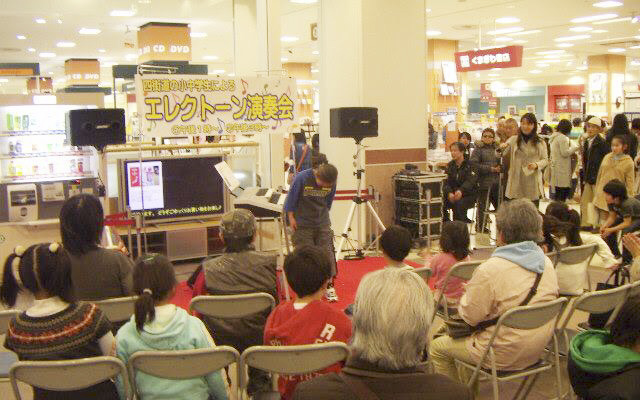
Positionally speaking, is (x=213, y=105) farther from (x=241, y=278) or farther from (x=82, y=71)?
(x=82, y=71)

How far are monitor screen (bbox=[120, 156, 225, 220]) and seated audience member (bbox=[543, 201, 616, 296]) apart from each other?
13.8 feet

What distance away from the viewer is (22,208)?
715 cm

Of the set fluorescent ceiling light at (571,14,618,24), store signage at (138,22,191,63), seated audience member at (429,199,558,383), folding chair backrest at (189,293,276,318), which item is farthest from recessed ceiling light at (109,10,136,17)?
seated audience member at (429,199,558,383)

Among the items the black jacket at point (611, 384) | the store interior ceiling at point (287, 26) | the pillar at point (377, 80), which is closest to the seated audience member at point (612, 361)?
the black jacket at point (611, 384)

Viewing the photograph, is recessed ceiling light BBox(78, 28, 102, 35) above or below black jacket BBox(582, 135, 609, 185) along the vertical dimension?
above

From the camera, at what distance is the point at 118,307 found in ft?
10.4

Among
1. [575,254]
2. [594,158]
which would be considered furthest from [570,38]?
[575,254]

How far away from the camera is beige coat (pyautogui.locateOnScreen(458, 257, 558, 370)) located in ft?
10.1

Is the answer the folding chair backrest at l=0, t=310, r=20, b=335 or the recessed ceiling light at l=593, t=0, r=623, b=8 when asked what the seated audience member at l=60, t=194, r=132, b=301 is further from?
the recessed ceiling light at l=593, t=0, r=623, b=8

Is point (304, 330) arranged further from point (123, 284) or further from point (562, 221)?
point (562, 221)

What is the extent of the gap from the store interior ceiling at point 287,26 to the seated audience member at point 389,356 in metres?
7.29

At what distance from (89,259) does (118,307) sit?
324mm

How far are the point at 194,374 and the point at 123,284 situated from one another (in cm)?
102

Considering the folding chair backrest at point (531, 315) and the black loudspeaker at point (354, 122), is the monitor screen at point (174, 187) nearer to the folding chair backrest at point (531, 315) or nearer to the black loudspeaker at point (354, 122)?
the black loudspeaker at point (354, 122)
